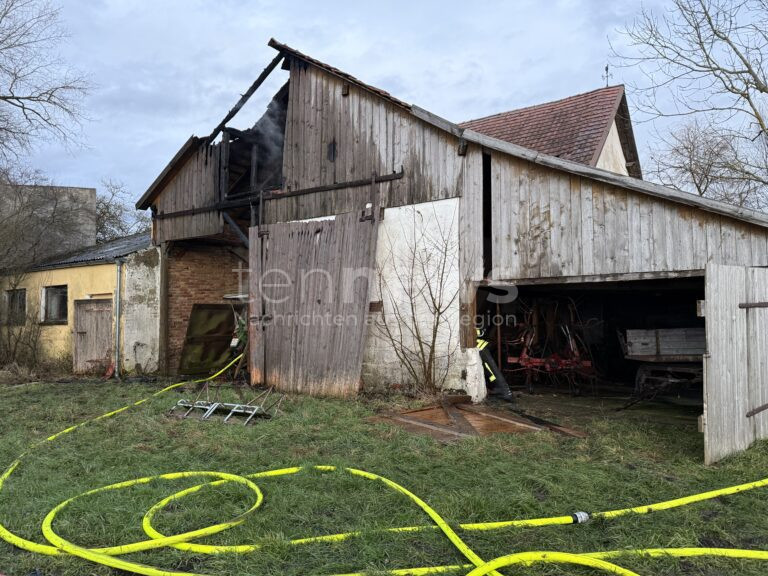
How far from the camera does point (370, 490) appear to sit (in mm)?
4105

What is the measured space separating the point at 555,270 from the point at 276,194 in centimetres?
544

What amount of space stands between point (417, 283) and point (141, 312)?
6826 mm

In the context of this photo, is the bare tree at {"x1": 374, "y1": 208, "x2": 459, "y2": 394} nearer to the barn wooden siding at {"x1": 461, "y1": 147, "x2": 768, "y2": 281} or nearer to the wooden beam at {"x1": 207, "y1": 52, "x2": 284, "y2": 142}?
the barn wooden siding at {"x1": 461, "y1": 147, "x2": 768, "y2": 281}

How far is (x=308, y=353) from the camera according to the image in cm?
906

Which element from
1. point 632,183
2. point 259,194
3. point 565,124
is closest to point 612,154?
point 565,124

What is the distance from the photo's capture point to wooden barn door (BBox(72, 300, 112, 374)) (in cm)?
1203

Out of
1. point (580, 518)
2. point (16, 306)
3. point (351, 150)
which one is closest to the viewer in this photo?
point (580, 518)

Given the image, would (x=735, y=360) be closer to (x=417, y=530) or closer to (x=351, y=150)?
(x=417, y=530)

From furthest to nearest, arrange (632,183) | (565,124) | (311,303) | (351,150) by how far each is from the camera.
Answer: (565,124), (351,150), (311,303), (632,183)

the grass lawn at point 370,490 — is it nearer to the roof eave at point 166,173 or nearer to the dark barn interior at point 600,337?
the dark barn interior at point 600,337

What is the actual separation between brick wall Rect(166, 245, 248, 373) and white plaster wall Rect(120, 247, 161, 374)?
11.5 inches

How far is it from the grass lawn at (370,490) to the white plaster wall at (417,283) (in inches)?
69.3

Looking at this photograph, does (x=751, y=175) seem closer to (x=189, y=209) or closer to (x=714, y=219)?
(x=714, y=219)

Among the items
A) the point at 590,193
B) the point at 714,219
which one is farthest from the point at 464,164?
the point at 714,219
